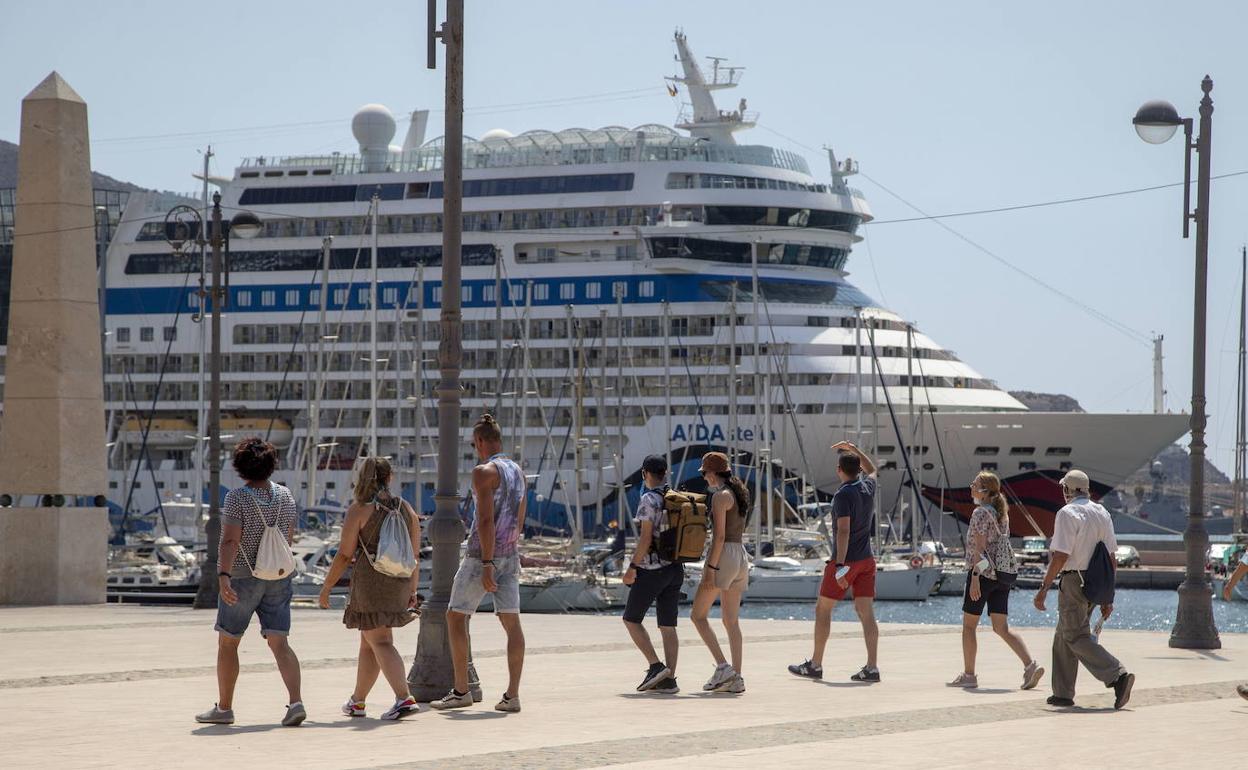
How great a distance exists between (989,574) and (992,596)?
0.72ft

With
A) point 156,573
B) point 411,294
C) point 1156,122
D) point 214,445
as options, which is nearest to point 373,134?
point 411,294

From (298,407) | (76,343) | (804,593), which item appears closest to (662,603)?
(76,343)

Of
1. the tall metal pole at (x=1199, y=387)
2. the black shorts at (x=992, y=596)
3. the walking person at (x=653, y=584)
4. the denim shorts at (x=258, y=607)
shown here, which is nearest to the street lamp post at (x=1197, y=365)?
the tall metal pole at (x=1199, y=387)

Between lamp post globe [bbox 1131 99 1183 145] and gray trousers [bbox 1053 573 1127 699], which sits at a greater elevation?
lamp post globe [bbox 1131 99 1183 145]

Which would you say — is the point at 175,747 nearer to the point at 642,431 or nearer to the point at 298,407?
the point at 642,431

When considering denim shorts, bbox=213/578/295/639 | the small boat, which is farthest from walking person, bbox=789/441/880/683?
the small boat

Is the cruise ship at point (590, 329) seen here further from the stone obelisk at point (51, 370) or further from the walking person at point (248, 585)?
the walking person at point (248, 585)

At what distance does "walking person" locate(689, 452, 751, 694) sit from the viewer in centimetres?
1243

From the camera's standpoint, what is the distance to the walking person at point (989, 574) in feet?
42.8

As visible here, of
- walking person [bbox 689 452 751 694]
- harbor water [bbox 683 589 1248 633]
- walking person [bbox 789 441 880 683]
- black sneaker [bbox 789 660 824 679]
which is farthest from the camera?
harbor water [bbox 683 589 1248 633]

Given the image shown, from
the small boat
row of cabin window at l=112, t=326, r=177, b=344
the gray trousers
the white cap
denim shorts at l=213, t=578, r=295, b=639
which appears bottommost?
the small boat

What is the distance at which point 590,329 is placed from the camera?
66.6 meters

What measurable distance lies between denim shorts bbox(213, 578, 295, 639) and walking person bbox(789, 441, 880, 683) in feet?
14.8

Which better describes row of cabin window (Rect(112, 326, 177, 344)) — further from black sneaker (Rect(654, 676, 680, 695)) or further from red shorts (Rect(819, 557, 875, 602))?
black sneaker (Rect(654, 676, 680, 695))
